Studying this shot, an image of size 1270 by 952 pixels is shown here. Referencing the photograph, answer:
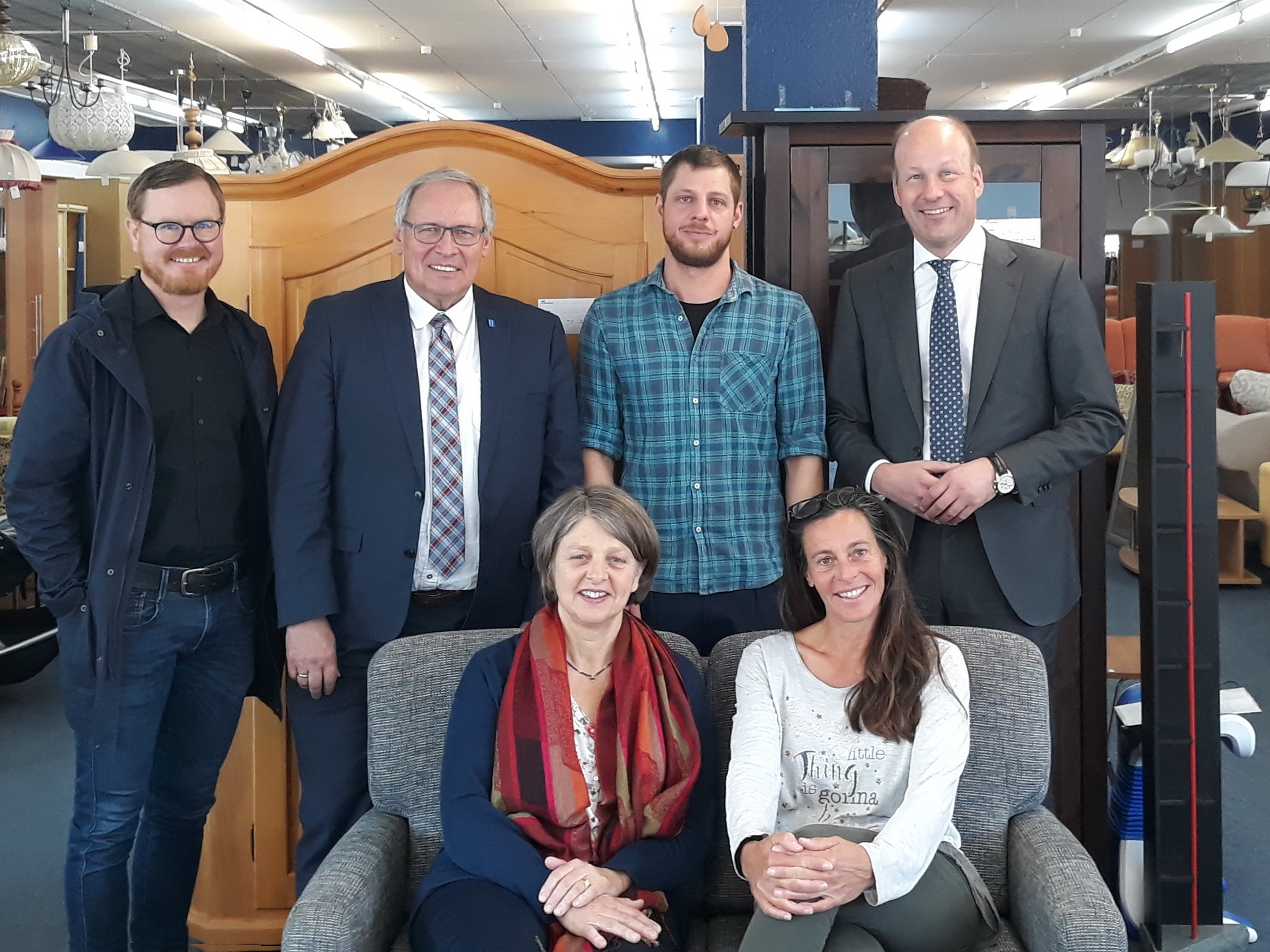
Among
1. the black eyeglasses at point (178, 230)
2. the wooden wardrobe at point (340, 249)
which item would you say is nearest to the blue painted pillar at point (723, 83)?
the wooden wardrobe at point (340, 249)

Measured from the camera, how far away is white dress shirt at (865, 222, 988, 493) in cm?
263

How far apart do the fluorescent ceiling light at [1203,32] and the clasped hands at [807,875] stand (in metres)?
10.9

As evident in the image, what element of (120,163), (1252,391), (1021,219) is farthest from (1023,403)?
(1252,391)

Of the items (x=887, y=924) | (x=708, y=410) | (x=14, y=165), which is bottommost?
(x=887, y=924)

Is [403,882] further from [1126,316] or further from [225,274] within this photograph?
[1126,316]

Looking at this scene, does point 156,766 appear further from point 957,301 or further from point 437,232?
point 957,301

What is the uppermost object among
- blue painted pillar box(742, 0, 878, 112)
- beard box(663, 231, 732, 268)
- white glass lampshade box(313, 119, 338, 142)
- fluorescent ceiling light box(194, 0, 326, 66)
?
fluorescent ceiling light box(194, 0, 326, 66)

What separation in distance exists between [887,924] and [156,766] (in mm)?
1545

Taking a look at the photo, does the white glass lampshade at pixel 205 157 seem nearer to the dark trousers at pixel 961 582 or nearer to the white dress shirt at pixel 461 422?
the white dress shirt at pixel 461 422

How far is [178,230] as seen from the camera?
7.80 ft

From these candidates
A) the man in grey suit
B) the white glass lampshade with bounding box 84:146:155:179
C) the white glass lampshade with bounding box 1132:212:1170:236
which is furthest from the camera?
the white glass lampshade with bounding box 1132:212:1170:236

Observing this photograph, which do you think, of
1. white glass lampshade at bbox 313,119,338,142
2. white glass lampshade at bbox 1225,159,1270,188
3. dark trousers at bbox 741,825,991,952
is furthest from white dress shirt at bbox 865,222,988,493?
white glass lampshade at bbox 313,119,338,142

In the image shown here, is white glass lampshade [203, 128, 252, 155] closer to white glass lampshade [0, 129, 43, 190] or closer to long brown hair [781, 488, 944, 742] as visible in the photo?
white glass lampshade [0, 129, 43, 190]

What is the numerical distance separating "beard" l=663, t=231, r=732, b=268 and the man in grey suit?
38 cm
